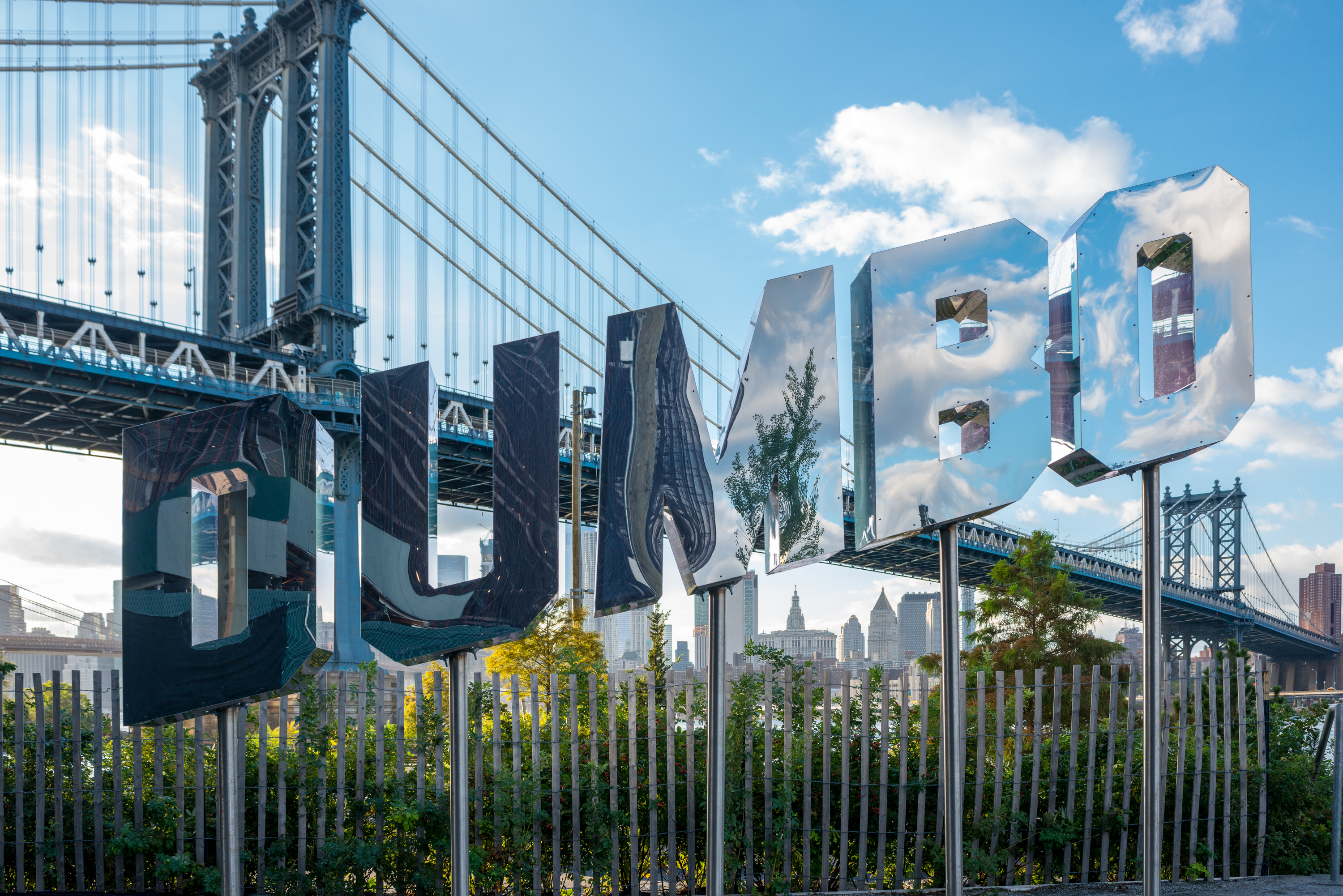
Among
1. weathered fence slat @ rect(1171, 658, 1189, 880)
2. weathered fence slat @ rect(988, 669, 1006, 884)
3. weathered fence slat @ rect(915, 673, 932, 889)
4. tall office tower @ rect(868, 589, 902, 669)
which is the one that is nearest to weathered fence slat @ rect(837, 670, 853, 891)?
weathered fence slat @ rect(915, 673, 932, 889)

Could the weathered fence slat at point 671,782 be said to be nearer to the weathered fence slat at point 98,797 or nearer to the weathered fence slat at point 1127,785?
the weathered fence slat at point 98,797

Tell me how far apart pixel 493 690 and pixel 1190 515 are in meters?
60.3

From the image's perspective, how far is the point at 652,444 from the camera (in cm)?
472

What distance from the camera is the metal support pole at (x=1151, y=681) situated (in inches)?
184

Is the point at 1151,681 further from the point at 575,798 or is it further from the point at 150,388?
the point at 150,388

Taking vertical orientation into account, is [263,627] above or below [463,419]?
below

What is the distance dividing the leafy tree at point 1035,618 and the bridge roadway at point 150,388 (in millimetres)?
9436

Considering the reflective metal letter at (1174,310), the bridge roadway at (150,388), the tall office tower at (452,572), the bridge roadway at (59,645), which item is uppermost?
the bridge roadway at (150,388)

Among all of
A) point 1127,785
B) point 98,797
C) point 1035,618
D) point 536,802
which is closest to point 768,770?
point 536,802

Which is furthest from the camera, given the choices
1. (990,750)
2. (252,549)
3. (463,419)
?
(463,419)

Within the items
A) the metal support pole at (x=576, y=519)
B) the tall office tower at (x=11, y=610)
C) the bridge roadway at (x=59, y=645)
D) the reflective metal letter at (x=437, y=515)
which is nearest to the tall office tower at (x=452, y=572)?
the reflective metal letter at (x=437, y=515)

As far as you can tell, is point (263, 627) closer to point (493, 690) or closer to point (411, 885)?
point (493, 690)

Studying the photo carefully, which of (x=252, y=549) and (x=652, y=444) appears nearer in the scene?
(x=252, y=549)

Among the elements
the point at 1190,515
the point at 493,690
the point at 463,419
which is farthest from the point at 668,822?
the point at 1190,515
